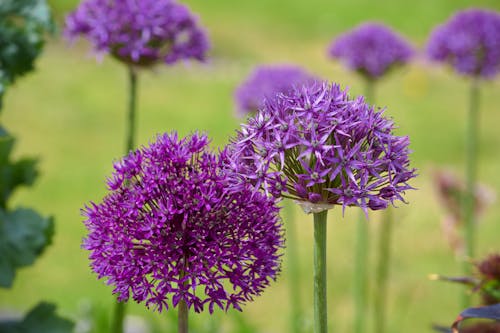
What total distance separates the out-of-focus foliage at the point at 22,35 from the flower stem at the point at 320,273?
192 centimetres

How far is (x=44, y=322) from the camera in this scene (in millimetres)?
2758

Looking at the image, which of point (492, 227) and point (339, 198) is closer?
point (339, 198)

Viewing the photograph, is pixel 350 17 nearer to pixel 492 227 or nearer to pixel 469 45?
pixel 492 227

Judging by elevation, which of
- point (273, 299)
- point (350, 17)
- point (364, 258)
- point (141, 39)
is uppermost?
point (350, 17)

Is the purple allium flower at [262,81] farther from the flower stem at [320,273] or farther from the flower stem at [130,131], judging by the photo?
the flower stem at [320,273]

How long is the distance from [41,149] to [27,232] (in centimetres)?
452

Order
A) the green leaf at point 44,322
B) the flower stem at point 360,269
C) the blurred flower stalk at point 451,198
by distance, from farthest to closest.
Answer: the blurred flower stalk at point 451,198 < the flower stem at point 360,269 < the green leaf at point 44,322

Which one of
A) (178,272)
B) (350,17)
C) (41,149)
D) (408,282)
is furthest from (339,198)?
(350,17)

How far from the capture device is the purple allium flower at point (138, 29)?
2.51 m

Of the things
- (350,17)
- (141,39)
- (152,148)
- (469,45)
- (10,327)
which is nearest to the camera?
(152,148)

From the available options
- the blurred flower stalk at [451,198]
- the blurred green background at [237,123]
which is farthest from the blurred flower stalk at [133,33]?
the blurred flower stalk at [451,198]

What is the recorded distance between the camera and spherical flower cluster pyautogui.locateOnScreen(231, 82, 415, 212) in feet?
4.54

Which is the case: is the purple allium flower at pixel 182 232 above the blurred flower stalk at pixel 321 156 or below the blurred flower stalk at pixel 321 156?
below

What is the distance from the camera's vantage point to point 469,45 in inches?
140
